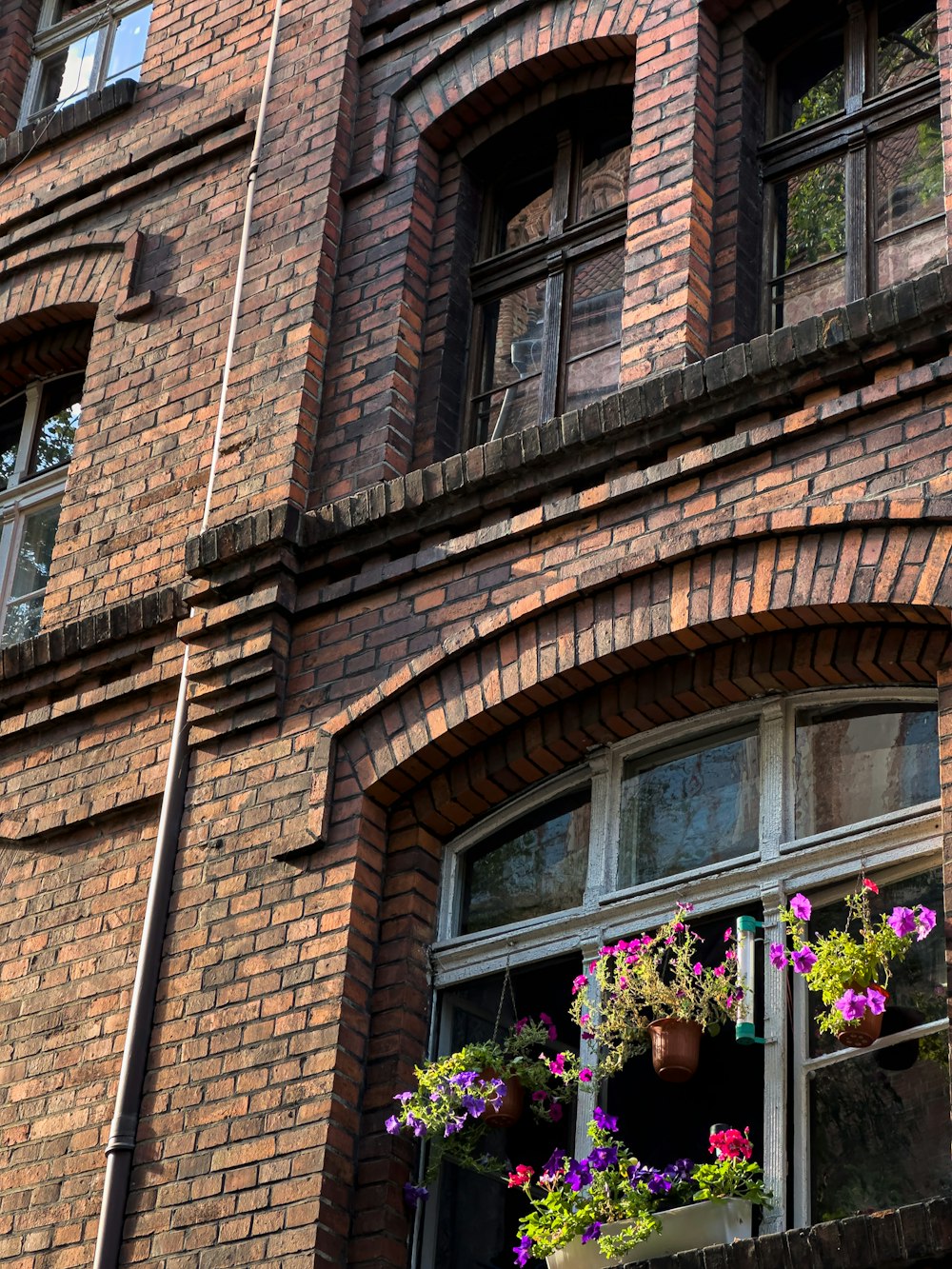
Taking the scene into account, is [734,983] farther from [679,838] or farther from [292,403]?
[292,403]

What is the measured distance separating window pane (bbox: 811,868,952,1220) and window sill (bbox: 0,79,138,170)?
6891 mm

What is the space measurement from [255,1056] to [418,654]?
5.49 feet

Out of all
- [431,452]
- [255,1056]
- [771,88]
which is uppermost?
[771,88]

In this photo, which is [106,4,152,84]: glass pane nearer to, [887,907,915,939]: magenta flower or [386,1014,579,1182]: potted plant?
[386,1014,579,1182]: potted plant

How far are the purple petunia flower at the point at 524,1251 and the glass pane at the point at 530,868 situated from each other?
1.32 m

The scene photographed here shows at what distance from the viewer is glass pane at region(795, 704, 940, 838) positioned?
22.5 ft

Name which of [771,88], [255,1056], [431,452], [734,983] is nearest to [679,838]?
[734,983]

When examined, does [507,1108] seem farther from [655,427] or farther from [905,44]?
[905,44]

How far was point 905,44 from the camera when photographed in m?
8.85

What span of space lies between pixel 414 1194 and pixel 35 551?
4875mm

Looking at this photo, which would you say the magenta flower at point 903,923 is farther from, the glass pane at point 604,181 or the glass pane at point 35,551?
the glass pane at point 35,551

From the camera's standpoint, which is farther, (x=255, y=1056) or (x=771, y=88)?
(x=771, y=88)

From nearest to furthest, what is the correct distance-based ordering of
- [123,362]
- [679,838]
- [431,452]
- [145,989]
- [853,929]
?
[853,929]
[679,838]
[145,989]
[431,452]
[123,362]

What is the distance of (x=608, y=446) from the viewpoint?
7.85 m
